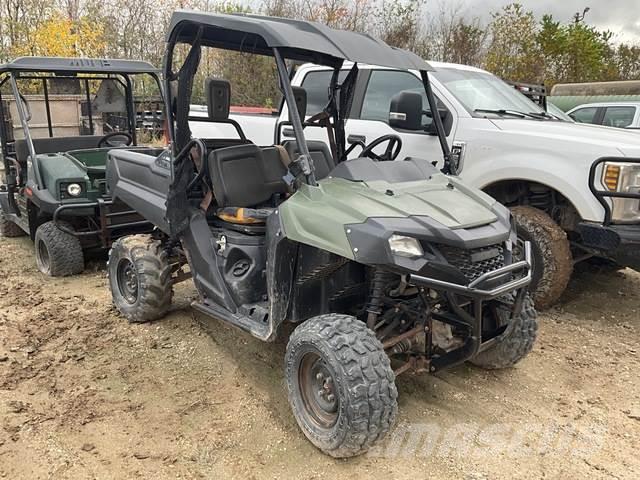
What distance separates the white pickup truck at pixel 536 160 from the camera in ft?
13.4

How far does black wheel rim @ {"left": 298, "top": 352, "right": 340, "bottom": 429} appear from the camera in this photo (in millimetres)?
2828

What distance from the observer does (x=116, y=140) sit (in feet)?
21.5

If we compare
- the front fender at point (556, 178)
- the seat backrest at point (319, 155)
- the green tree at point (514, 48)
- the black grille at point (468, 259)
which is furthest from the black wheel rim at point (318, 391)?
the green tree at point (514, 48)

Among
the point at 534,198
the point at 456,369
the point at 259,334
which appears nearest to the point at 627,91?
the point at 534,198

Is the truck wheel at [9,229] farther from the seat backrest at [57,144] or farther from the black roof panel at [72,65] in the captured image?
the black roof panel at [72,65]

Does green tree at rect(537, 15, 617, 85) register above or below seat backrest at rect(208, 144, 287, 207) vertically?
above

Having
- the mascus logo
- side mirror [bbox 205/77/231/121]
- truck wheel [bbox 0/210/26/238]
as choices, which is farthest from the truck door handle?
truck wheel [bbox 0/210/26/238]

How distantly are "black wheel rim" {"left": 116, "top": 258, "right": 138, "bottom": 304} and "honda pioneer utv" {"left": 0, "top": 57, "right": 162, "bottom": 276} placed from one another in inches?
40.0

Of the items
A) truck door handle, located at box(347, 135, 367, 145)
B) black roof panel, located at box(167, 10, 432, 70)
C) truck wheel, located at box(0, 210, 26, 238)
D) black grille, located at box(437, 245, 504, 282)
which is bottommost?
truck wheel, located at box(0, 210, 26, 238)

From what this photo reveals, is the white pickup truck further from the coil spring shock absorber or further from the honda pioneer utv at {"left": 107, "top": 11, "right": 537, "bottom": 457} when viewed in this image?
the coil spring shock absorber

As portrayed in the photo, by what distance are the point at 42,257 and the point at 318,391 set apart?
12.9 feet

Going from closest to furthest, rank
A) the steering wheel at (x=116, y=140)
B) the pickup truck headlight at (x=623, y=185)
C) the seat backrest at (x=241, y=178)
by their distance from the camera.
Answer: the seat backrest at (x=241, y=178) < the pickup truck headlight at (x=623, y=185) < the steering wheel at (x=116, y=140)

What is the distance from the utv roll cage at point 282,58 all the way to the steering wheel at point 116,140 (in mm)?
3013

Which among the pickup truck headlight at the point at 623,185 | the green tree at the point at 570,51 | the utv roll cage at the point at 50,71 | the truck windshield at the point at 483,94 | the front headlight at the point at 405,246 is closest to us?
the front headlight at the point at 405,246
